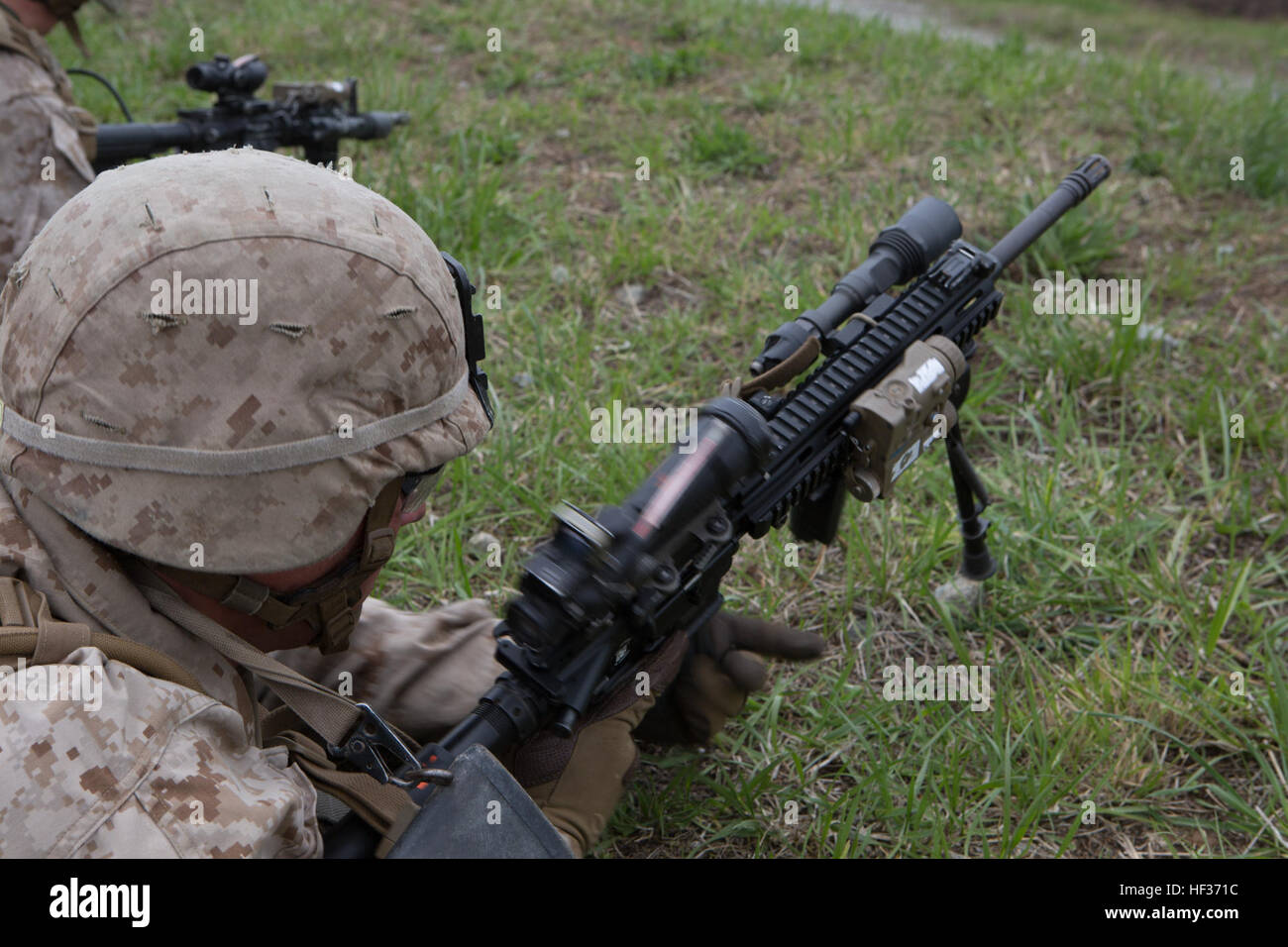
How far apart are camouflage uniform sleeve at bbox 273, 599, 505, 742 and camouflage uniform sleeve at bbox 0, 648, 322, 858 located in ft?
3.26

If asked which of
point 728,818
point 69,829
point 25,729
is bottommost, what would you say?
point 728,818

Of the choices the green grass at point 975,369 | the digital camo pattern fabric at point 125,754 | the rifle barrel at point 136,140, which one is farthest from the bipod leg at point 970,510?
the rifle barrel at point 136,140

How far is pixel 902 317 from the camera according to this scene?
2.63 metres

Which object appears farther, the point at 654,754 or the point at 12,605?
the point at 654,754

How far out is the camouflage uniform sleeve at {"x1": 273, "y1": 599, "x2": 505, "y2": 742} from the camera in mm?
2734

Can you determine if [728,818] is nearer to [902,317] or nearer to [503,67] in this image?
[902,317]

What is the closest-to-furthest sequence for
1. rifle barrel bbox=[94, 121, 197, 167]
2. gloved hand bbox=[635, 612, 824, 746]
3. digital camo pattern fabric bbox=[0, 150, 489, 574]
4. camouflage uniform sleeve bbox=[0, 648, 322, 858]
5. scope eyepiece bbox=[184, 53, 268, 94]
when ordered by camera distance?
camouflage uniform sleeve bbox=[0, 648, 322, 858] < digital camo pattern fabric bbox=[0, 150, 489, 574] < gloved hand bbox=[635, 612, 824, 746] < rifle barrel bbox=[94, 121, 197, 167] < scope eyepiece bbox=[184, 53, 268, 94]

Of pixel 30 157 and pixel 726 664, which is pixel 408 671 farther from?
pixel 30 157

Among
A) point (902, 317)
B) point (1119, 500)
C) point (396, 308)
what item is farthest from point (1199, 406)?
point (396, 308)

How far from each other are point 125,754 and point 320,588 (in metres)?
0.48

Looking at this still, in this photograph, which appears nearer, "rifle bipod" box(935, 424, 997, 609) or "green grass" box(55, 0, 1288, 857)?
"green grass" box(55, 0, 1288, 857)

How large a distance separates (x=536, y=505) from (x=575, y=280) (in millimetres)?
1462

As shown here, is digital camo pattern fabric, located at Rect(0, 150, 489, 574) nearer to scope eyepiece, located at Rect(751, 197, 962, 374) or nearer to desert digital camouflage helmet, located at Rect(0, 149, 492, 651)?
desert digital camouflage helmet, located at Rect(0, 149, 492, 651)

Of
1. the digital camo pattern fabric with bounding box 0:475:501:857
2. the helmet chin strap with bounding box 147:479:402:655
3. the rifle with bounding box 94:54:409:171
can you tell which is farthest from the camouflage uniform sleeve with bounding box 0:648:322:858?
the rifle with bounding box 94:54:409:171
